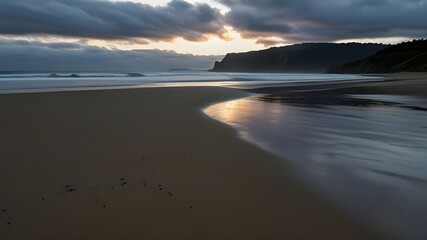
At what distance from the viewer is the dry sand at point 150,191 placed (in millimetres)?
3234

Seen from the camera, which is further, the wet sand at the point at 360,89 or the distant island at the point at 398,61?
the distant island at the point at 398,61

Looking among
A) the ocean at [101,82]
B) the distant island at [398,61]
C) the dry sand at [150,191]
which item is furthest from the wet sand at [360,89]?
the distant island at [398,61]

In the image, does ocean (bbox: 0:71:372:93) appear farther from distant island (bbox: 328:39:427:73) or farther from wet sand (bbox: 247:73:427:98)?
distant island (bbox: 328:39:427:73)

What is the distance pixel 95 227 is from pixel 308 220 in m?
2.15

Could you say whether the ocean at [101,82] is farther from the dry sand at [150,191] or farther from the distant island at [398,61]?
the distant island at [398,61]

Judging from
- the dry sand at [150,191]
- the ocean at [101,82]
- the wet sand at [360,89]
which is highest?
the dry sand at [150,191]

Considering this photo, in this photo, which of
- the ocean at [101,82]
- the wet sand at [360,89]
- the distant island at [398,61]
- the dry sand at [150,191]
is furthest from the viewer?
the distant island at [398,61]

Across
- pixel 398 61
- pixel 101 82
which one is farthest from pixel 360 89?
pixel 398 61

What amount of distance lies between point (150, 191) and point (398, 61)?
105 m

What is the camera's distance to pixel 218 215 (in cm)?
354

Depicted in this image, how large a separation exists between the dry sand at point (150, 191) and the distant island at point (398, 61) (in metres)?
80.2

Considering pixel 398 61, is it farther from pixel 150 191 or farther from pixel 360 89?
pixel 150 191

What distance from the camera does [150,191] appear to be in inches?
163

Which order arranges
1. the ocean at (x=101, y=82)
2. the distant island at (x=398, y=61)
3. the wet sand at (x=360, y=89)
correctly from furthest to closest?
1. the distant island at (x=398, y=61)
2. the ocean at (x=101, y=82)
3. the wet sand at (x=360, y=89)
